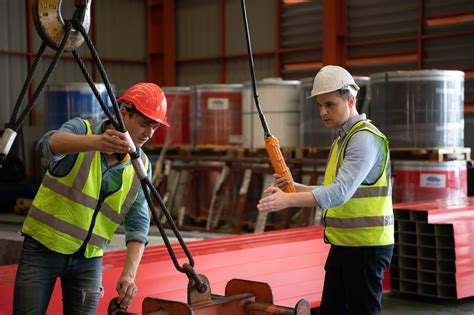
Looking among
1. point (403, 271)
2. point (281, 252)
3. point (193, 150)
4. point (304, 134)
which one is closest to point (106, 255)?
point (281, 252)

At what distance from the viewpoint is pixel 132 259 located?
329 centimetres

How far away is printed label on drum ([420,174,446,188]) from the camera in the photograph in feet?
27.7

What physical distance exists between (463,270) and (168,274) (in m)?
3.19

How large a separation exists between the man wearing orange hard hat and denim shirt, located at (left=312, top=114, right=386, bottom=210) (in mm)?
859

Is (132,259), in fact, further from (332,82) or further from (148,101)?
(332,82)

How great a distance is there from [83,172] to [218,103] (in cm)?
738

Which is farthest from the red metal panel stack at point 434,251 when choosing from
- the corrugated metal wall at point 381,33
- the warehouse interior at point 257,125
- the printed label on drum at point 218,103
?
the corrugated metal wall at point 381,33

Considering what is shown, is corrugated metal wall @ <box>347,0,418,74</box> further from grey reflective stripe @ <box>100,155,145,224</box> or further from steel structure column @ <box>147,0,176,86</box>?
grey reflective stripe @ <box>100,155,145,224</box>

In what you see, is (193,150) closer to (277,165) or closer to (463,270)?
(463,270)

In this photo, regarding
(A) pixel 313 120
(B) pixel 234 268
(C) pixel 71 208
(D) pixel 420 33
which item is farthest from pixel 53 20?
(D) pixel 420 33

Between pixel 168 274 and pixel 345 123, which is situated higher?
pixel 345 123

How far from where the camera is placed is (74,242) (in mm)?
3117

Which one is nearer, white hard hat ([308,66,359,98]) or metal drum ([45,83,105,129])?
white hard hat ([308,66,359,98])

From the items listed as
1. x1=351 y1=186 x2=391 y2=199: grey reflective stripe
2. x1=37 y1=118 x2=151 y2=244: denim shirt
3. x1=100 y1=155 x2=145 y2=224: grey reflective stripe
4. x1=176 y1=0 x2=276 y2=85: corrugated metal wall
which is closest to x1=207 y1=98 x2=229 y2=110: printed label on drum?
x1=176 y1=0 x2=276 y2=85: corrugated metal wall
